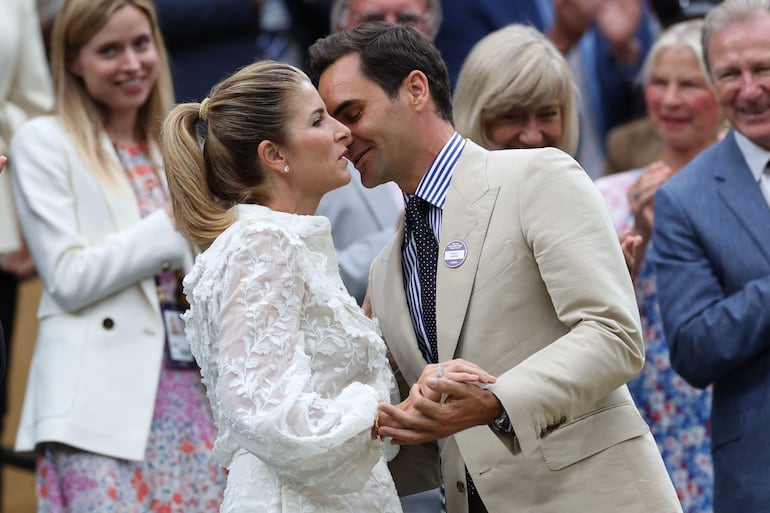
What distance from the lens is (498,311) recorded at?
3160 mm

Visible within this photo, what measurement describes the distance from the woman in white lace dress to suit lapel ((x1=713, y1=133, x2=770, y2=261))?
1.29 m

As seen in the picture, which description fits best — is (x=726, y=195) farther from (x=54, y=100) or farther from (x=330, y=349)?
(x=54, y=100)

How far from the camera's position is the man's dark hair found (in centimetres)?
347

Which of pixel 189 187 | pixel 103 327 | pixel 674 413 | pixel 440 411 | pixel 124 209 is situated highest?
pixel 189 187

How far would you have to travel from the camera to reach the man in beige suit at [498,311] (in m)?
2.96

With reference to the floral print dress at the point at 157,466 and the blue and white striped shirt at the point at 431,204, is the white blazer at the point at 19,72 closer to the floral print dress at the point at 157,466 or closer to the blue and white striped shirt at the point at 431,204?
the floral print dress at the point at 157,466

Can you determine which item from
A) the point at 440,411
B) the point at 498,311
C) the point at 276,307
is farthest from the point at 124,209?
the point at 440,411

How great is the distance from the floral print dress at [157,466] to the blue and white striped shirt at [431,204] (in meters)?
1.21

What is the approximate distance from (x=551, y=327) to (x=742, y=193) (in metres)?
1.15

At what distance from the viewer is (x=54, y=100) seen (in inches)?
181

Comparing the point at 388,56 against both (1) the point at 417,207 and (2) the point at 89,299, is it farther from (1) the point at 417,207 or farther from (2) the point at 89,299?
(2) the point at 89,299

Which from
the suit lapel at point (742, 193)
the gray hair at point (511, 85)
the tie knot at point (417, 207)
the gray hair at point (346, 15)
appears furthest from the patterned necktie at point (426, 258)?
the gray hair at point (346, 15)

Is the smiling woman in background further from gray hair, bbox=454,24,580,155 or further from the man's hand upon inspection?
the man's hand

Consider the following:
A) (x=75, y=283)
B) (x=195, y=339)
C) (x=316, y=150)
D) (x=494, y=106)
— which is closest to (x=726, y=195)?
(x=494, y=106)
